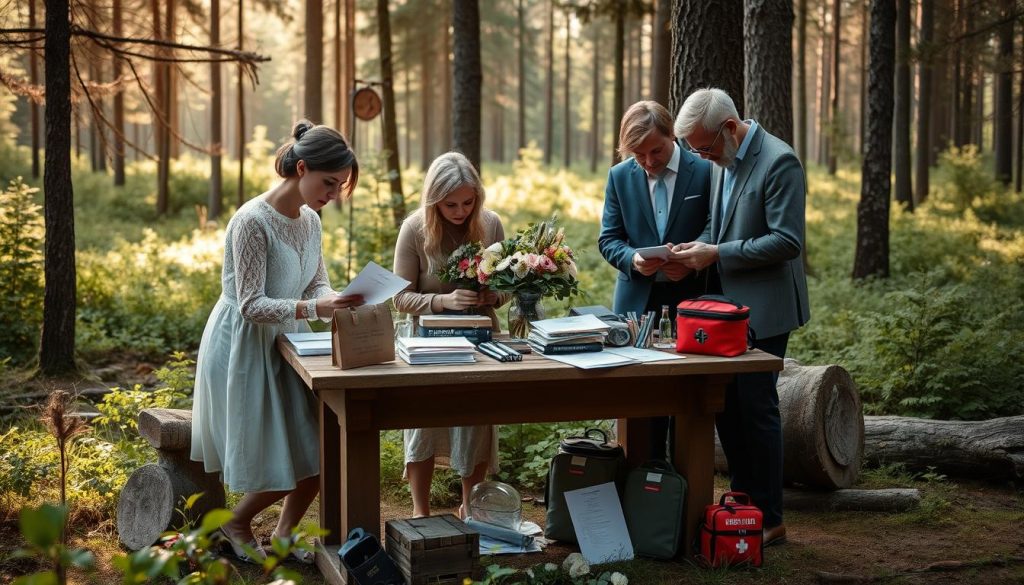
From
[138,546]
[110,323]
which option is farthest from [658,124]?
[110,323]

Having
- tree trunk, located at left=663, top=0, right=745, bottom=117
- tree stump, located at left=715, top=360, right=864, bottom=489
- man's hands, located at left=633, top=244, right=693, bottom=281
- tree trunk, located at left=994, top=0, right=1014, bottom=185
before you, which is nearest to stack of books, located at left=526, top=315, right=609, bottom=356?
man's hands, located at left=633, top=244, right=693, bottom=281

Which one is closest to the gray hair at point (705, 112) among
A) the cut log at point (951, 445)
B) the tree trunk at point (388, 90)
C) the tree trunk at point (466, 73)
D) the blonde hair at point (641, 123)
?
the blonde hair at point (641, 123)

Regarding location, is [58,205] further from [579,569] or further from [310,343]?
[579,569]

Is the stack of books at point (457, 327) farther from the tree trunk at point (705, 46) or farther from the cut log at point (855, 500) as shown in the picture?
the tree trunk at point (705, 46)

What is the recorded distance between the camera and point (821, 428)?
544 centimetres

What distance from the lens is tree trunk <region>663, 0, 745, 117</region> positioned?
612 cm

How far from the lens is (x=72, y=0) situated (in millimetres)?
Result: 8086

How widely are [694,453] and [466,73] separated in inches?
276

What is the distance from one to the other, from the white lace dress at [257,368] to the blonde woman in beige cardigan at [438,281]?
0.54 m

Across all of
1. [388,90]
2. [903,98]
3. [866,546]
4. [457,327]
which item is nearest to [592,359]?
[457,327]

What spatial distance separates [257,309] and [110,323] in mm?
7491

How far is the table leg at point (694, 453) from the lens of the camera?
14.4ft

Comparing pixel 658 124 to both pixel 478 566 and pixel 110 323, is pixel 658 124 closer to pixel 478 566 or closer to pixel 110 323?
pixel 478 566

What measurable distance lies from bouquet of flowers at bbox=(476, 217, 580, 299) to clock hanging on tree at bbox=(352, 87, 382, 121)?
738 centimetres
